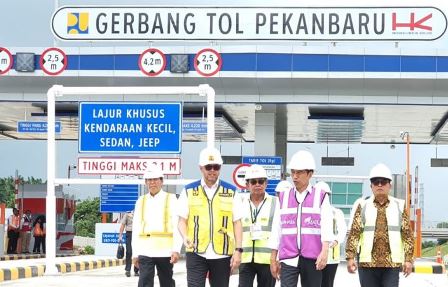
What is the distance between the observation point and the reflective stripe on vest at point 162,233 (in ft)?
35.4

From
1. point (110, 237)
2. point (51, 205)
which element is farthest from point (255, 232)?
point (110, 237)

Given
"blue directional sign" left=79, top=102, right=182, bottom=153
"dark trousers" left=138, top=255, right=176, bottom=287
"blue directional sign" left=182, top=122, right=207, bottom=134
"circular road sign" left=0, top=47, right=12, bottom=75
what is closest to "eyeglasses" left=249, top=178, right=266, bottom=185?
"dark trousers" left=138, top=255, right=176, bottom=287

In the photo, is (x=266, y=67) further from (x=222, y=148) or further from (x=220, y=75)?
(x=222, y=148)

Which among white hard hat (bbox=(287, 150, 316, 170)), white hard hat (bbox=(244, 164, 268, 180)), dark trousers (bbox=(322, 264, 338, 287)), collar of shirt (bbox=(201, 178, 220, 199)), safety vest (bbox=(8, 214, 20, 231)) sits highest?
white hard hat (bbox=(287, 150, 316, 170))

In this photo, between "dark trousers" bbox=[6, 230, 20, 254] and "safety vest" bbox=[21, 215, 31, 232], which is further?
"safety vest" bbox=[21, 215, 31, 232]

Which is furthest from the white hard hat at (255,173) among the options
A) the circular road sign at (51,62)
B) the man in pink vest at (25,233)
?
the man in pink vest at (25,233)

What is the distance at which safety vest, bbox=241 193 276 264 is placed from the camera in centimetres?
915

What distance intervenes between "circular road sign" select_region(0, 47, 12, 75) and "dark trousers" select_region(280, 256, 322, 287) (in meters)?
19.0

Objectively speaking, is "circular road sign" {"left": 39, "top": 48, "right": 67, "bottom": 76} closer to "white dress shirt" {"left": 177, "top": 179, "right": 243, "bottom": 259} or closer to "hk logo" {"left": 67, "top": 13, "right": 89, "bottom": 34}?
"hk logo" {"left": 67, "top": 13, "right": 89, "bottom": 34}

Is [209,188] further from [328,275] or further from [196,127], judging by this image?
[196,127]

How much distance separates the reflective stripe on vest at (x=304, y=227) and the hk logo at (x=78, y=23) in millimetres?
19501

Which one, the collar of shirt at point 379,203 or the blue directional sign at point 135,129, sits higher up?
the blue directional sign at point 135,129

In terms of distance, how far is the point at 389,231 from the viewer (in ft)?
28.6

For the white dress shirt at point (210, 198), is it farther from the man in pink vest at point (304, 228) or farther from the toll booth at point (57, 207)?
the toll booth at point (57, 207)
